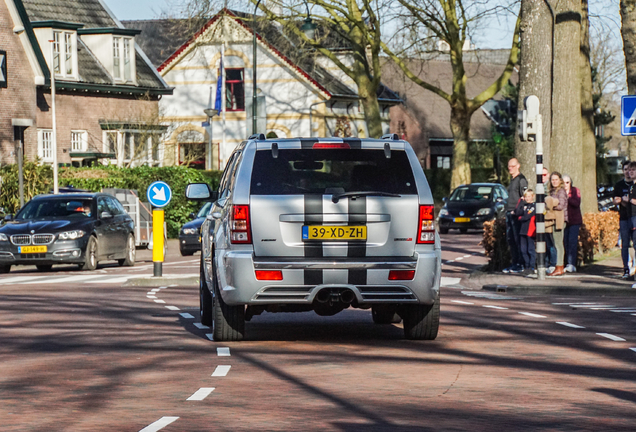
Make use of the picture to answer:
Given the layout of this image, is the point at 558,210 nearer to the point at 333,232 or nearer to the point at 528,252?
the point at 528,252

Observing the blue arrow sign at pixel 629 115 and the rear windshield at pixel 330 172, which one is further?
the blue arrow sign at pixel 629 115

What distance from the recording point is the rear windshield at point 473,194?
38.4 m

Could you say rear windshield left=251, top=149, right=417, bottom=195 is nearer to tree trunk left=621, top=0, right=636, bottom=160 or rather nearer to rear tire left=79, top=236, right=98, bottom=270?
rear tire left=79, top=236, right=98, bottom=270

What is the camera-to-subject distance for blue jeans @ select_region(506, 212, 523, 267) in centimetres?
1988

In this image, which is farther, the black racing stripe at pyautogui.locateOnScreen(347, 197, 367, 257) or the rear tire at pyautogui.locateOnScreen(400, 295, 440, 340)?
the rear tire at pyautogui.locateOnScreen(400, 295, 440, 340)

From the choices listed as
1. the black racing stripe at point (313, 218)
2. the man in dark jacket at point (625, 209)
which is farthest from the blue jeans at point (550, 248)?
the black racing stripe at point (313, 218)

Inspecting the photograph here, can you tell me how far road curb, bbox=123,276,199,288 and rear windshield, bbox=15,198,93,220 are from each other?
5104mm

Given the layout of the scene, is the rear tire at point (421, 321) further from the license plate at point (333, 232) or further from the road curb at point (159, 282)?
the road curb at point (159, 282)

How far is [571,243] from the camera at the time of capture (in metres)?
19.7

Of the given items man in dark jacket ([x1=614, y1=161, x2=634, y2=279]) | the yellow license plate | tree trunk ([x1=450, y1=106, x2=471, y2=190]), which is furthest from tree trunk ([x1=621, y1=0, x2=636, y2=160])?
tree trunk ([x1=450, y1=106, x2=471, y2=190])

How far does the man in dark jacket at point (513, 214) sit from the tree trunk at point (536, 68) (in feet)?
0.95

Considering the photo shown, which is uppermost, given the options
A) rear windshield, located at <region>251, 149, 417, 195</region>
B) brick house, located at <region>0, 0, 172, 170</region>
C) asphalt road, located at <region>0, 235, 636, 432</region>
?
brick house, located at <region>0, 0, 172, 170</region>

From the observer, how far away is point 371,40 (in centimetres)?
4522

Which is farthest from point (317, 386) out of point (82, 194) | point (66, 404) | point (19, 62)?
point (19, 62)
